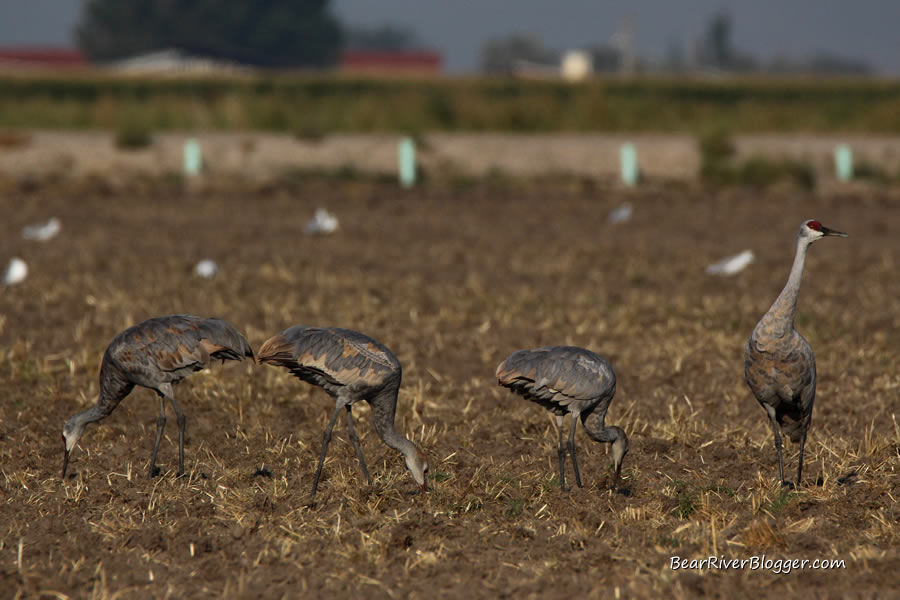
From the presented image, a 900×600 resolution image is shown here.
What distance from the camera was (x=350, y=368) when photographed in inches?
250

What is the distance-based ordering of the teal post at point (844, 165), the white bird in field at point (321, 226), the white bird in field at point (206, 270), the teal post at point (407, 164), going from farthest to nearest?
the teal post at point (407, 164), the teal post at point (844, 165), the white bird in field at point (321, 226), the white bird in field at point (206, 270)

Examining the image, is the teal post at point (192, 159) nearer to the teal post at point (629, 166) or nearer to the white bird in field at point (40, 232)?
the white bird in field at point (40, 232)

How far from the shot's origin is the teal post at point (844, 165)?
21750 mm

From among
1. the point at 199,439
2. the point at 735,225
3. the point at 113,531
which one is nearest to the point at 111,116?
the point at 735,225

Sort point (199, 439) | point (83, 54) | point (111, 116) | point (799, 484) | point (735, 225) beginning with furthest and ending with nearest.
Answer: point (83, 54)
point (111, 116)
point (735, 225)
point (199, 439)
point (799, 484)

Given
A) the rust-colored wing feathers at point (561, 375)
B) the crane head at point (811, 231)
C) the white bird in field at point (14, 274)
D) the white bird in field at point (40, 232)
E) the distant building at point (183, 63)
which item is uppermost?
the crane head at point (811, 231)

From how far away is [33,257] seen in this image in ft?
46.5

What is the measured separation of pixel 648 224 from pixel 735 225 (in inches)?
52.1

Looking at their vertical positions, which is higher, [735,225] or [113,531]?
[113,531]

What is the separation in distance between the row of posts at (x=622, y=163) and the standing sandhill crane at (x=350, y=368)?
1571 cm

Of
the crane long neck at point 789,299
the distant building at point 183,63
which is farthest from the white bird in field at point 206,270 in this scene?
the distant building at point 183,63

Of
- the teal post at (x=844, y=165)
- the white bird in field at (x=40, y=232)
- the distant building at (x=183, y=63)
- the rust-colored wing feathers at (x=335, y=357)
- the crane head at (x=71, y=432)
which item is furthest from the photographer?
the distant building at (x=183, y=63)

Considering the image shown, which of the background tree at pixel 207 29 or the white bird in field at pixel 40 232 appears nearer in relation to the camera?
the white bird in field at pixel 40 232

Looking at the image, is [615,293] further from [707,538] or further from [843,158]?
[843,158]
